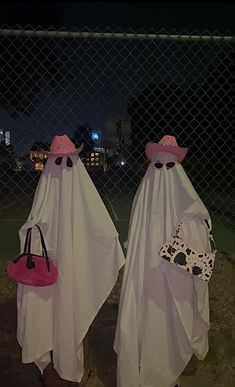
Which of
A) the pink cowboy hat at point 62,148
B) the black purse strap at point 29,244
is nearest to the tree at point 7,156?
the pink cowboy hat at point 62,148

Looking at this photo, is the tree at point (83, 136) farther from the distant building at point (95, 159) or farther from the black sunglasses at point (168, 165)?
the black sunglasses at point (168, 165)

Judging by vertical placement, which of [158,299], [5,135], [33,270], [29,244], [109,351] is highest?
[5,135]

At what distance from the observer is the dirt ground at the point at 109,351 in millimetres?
3320

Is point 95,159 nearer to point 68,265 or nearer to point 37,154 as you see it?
point 37,154

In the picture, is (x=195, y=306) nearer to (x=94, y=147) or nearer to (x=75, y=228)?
(x=75, y=228)

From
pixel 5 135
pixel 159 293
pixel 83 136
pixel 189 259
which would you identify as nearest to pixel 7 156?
pixel 5 135

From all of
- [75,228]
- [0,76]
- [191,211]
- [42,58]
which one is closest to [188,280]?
[191,211]

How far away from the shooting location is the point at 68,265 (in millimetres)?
2781

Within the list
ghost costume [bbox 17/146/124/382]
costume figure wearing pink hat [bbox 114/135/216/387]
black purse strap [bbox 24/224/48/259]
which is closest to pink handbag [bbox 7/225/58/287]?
black purse strap [bbox 24/224/48/259]

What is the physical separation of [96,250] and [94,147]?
191 cm

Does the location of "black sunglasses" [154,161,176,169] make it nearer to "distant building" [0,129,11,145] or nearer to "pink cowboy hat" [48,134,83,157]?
"pink cowboy hat" [48,134,83,157]

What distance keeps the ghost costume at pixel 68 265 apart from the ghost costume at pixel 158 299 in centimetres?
18

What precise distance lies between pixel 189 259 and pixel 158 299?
0.38 meters

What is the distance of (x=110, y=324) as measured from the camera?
4.27 m
